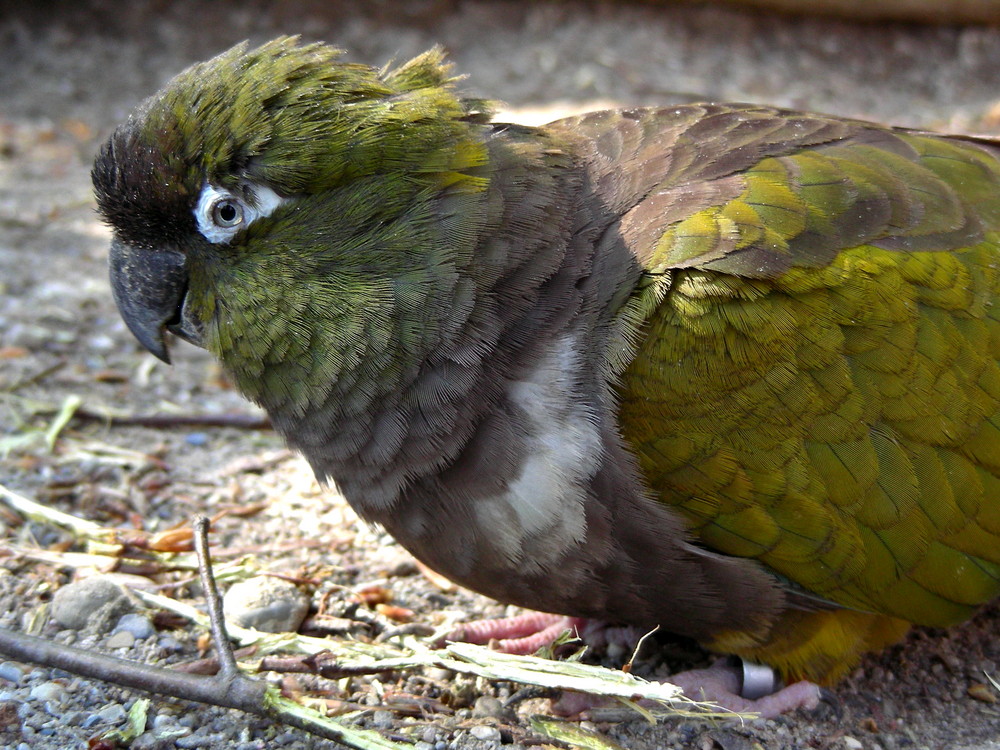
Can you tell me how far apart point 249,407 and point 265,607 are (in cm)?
160

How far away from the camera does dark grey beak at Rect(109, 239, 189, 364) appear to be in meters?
3.04

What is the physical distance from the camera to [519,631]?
3.52 metres

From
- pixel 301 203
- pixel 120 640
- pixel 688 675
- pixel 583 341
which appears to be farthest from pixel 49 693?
pixel 688 675

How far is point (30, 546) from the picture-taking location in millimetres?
3475

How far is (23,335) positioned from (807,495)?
12.2 feet

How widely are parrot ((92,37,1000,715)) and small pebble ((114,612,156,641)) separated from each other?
75 cm

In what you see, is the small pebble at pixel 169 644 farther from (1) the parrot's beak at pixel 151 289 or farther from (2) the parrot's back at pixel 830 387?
(2) the parrot's back at pixel 830 387

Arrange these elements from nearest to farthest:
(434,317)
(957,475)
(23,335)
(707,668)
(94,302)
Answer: (434,317)
(957,475)
(707,668)
(23,335)
(94,302)

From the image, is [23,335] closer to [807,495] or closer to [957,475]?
[807,495]

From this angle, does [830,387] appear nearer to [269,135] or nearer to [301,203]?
[301,203]

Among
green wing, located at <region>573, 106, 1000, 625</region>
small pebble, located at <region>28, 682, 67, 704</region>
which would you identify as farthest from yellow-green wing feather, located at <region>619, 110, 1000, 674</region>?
small pebble, located at <region>28, 682, 67, 704</region>

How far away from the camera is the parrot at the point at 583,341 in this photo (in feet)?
9.29

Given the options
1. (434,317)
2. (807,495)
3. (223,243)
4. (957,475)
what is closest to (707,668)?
(807,495)

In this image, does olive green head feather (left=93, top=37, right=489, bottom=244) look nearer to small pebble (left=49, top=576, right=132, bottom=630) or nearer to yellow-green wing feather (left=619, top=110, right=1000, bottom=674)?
yellow-green wing feather (left=619, top=110, right=1000, bottom=674)
